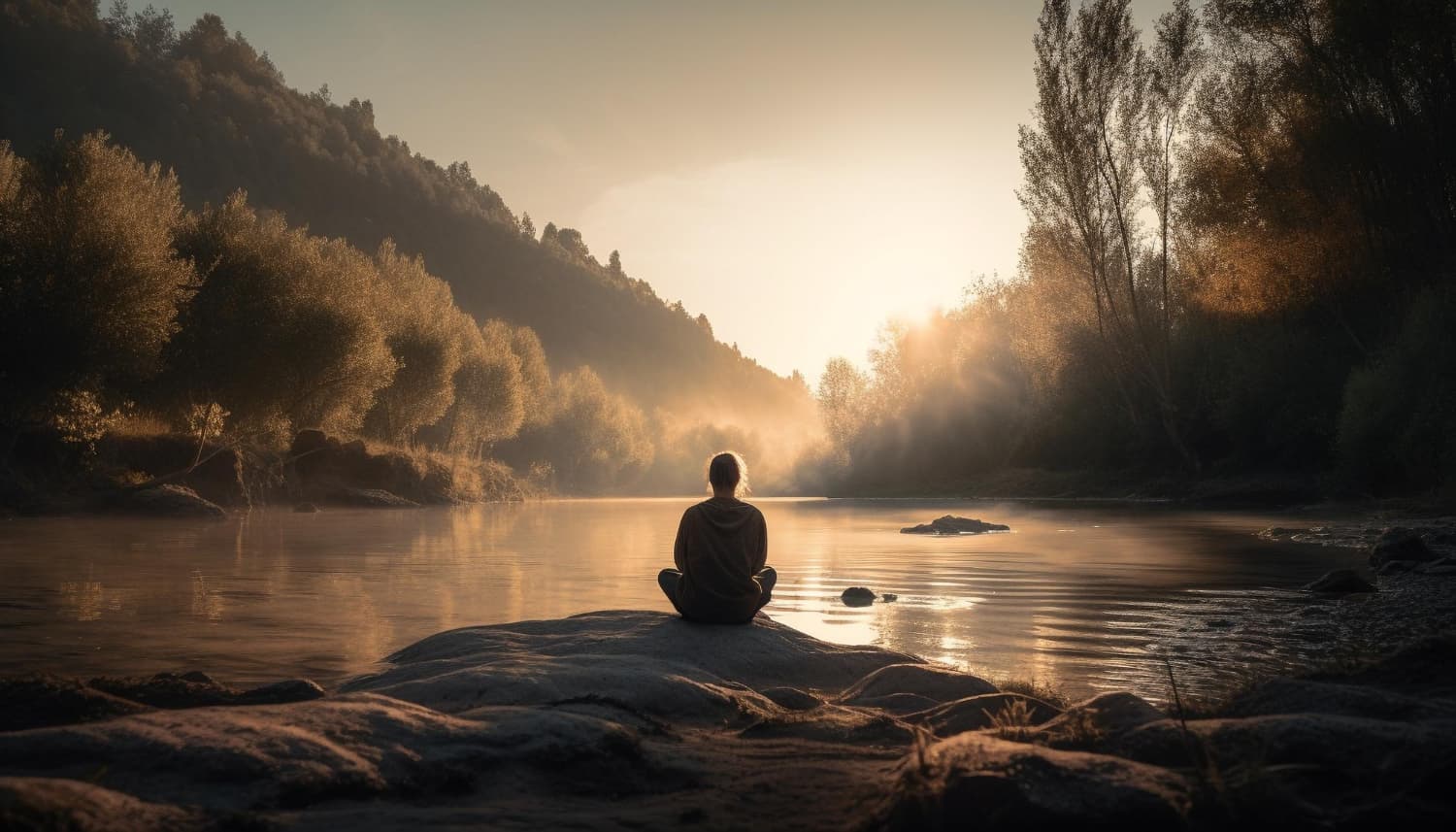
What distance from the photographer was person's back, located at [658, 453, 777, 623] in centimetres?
913

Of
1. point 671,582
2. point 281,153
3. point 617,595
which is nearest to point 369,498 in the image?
point 617,595

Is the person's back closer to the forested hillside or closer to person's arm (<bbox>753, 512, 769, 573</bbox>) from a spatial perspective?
person's arm (<bbox>753, 512, 769, 573</bbox>)

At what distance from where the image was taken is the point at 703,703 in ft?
23.9

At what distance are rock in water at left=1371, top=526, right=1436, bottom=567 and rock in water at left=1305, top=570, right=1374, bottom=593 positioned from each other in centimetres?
308

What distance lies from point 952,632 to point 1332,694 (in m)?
6.43

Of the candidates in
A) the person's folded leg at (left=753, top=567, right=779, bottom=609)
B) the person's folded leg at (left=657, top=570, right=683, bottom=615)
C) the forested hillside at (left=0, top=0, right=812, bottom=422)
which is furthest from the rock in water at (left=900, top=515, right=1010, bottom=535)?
the forested hillside at (left=0, top=0, right=812, bottom=422)

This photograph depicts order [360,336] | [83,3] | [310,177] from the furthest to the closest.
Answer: [310,177] → [83,3] → [360,336]

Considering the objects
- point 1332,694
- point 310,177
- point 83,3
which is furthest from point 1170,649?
point 83,3

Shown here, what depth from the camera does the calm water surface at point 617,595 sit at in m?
10.1

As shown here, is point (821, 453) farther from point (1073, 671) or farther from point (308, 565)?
point (1073, 671)

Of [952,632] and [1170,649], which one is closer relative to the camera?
[1170,649]

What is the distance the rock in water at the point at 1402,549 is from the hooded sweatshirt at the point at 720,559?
41.8ft

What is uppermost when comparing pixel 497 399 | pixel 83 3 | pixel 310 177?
pixel 83 3

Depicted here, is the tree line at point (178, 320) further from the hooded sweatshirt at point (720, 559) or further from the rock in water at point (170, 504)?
the hooded sweatshirt at point (720, 559)
